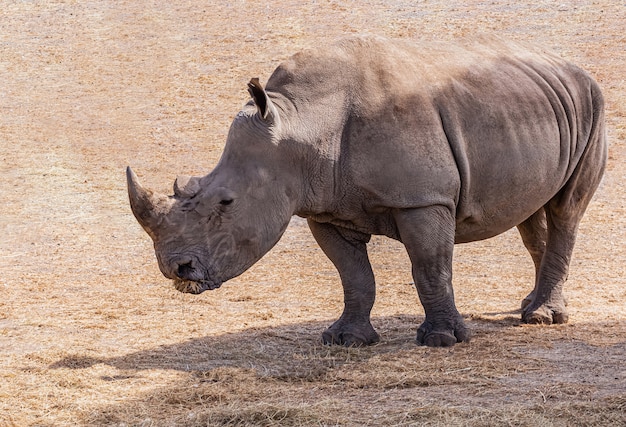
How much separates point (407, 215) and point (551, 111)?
158 cm

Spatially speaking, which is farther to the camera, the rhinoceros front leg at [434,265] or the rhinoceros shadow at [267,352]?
the rhinoceros front leg at [434,265]

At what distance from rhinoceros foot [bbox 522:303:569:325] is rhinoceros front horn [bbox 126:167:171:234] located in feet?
10.5

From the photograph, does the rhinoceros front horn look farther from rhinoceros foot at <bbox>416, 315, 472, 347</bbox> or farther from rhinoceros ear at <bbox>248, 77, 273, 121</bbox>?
rhinoceros foot at <bbox>416, 315, 472, 347</bbox>

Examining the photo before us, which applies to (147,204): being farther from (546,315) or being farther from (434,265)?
(546,315)

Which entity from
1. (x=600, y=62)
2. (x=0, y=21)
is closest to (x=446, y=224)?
(x=600, y=62)

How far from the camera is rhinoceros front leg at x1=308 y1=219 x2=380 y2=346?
791 centimetres

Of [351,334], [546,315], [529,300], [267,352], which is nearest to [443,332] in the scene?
[351,334]

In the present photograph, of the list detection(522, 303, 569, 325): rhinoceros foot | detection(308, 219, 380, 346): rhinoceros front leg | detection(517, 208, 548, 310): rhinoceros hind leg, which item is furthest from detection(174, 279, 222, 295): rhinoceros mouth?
detection(517, 208, 548, 310): rhinoceros hind leg

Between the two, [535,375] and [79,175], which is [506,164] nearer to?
[535,375]

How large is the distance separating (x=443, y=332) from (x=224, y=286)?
3.44m

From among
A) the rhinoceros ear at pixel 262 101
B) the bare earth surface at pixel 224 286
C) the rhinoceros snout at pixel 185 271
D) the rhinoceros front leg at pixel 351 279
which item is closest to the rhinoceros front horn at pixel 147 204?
the rhinoceros snout at pixel 185 271

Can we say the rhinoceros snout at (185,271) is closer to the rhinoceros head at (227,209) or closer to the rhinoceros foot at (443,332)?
the rhinoceros head at (227,209)

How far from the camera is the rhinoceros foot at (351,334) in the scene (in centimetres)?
785

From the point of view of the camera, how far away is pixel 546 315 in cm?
859
